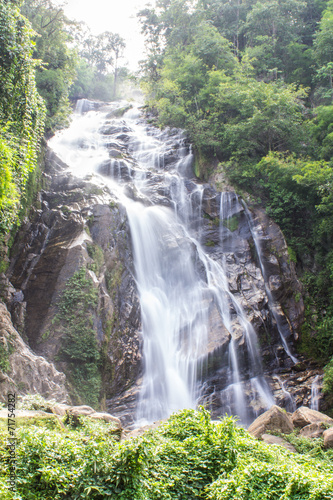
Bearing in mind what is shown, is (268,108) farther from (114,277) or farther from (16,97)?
(16,97)

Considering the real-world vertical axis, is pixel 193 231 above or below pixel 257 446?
above

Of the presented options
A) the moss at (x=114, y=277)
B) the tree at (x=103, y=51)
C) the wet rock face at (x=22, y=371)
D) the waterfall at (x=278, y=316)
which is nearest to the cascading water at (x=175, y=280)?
the moss at (x=114, y=277)

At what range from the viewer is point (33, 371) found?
32.1 ft

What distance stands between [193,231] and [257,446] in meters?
12.8

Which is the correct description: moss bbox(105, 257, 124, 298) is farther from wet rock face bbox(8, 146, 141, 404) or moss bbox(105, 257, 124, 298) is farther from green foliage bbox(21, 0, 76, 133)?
green foliage bbox(21, 0, 76, 133)

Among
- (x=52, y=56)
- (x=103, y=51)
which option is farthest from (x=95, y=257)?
(x=103, y=51)

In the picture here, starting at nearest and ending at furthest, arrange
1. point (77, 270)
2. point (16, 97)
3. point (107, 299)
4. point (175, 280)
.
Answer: point (16, 97) → point (77, 270) → point (107, 299) → point (175, 280)

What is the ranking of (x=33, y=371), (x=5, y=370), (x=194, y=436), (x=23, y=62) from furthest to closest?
(x=23, y=62)
(x=33, y=371)
(x=5, y=370)
(x=194, y=436)

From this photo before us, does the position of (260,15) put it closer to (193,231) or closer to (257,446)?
(193,231)

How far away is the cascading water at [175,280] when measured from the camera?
12.8 m

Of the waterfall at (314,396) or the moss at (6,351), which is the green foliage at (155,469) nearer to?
the moss at (6,351)

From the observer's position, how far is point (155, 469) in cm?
544

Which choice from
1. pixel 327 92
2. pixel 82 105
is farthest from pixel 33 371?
pixel 82 105

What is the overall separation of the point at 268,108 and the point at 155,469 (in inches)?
757
